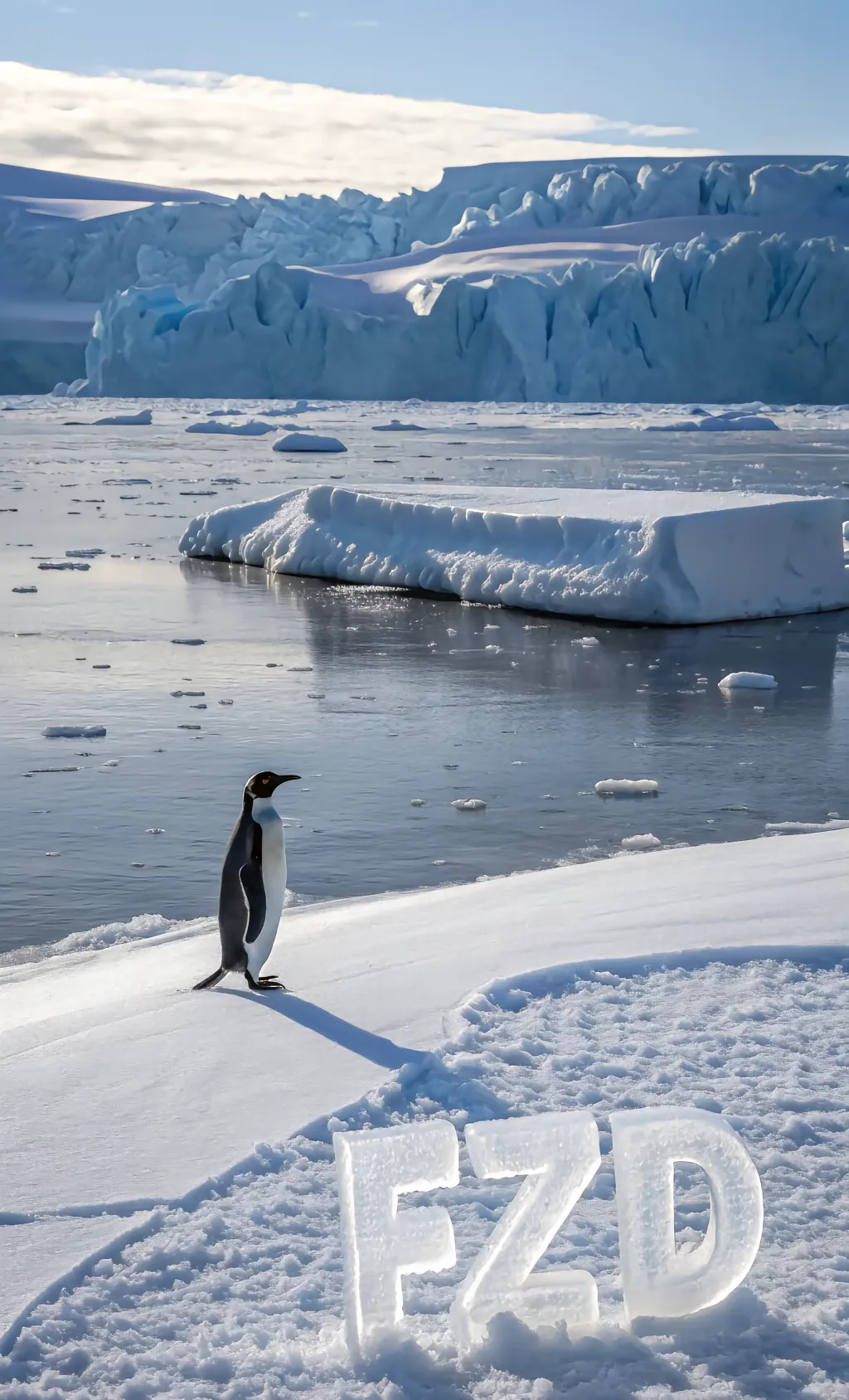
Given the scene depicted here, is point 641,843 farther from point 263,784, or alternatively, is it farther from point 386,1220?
point 386,1220

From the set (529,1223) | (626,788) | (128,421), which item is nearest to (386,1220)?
(529,1223)

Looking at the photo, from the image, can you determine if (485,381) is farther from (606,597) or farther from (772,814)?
(772,814)

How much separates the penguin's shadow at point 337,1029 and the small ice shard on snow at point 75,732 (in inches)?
128

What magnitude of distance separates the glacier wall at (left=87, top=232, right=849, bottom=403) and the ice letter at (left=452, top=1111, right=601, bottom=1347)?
30.2m

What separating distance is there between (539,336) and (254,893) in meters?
30.3

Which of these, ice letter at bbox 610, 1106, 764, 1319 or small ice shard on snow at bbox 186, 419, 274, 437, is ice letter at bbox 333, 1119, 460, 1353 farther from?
small ice shard on snow at bbox 186, 419, 274, 437

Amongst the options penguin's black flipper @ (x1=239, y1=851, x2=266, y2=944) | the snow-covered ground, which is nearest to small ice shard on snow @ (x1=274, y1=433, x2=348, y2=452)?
the snow-covered ground

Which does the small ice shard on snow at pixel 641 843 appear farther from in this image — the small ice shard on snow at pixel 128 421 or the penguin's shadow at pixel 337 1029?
the small ice shard on snow at pixel 128 421

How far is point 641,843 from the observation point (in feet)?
15.8

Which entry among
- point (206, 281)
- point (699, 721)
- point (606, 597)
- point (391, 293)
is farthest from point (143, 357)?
point (699, 721)

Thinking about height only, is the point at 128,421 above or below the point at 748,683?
above

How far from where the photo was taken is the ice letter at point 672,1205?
6.20 ft

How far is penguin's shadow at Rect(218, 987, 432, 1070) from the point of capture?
8.84 ft

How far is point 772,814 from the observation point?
5219 millimetres
